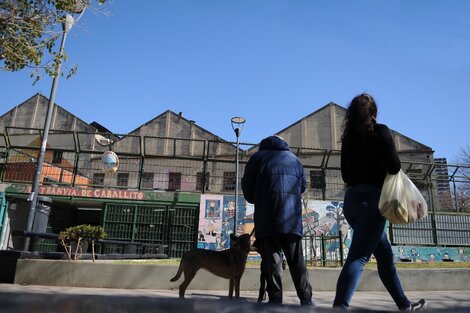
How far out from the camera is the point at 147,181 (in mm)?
16234

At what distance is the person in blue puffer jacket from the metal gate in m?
11.1

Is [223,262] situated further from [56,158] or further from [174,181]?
[56,158]

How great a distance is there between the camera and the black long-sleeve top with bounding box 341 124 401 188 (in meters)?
3.18

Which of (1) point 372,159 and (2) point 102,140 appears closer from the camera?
(1) point 372,159

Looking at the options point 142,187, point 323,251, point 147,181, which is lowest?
point 323,251

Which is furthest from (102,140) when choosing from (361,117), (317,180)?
(361,117)

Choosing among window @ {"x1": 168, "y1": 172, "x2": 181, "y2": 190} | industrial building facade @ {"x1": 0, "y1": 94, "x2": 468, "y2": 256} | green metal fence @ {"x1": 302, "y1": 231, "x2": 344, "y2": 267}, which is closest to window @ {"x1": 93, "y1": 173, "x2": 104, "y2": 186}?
industrial building facade @ {"x1": 0, "y1": 94, "x2": 468, "y2": 256}

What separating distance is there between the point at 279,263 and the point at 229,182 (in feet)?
43.4

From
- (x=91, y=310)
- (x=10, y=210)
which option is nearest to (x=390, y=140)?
(x=91, y=310)

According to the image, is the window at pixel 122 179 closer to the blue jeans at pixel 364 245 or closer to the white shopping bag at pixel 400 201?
the blue jeans at pixel 364 245

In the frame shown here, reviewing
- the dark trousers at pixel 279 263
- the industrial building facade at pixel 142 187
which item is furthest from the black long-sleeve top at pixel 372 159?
the industrial building facade at pixel 142 187

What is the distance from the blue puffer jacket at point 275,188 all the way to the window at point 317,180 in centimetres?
1254

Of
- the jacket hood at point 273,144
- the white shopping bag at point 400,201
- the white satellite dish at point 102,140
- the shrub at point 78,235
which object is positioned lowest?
the shrub at point 78,235

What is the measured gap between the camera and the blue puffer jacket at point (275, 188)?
3.77m
